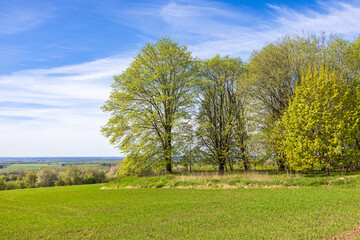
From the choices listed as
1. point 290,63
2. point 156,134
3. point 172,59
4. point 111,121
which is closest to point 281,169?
point 290,63

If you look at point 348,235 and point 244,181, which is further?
point 244,181

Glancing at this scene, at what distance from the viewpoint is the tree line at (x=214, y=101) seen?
27.2 meters

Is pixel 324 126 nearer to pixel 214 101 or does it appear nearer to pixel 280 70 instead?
pixel 280 70

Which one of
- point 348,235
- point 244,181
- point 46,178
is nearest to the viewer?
point 348,235

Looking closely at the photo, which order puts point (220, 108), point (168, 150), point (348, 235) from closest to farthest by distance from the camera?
point (348, 235), point (168, 150), point (220, 108)

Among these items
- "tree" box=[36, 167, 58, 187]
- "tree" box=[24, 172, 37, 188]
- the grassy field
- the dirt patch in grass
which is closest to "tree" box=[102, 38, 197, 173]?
the grassy field

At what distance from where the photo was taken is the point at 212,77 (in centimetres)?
3183

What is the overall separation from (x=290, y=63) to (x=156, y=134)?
723 inches

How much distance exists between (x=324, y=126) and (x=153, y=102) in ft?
61.9

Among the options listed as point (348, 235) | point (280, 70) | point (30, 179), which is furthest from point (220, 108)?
point (30, 179)

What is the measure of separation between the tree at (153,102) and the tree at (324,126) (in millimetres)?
12431

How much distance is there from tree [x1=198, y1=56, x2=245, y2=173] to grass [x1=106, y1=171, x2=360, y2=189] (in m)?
7.64

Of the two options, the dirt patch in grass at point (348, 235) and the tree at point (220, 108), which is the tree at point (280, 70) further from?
the dirt patch in grass at point (348, 235)

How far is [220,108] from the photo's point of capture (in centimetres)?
3177
